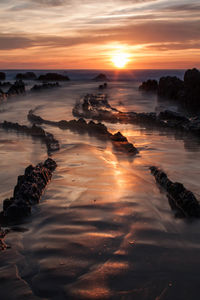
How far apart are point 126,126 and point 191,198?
6.69 metres

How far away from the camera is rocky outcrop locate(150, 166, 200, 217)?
3.30 metres

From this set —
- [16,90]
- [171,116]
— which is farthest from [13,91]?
[171,116]

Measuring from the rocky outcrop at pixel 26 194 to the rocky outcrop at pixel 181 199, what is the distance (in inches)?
66.7

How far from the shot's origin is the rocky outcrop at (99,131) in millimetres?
6541

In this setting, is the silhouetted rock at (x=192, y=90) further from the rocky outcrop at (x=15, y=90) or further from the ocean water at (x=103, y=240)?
the rocky outcrop at (x=15, y=90)

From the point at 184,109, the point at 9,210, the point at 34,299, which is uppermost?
the point at 184,109

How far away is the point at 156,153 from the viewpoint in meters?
6.18

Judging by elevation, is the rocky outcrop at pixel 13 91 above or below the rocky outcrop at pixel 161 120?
above

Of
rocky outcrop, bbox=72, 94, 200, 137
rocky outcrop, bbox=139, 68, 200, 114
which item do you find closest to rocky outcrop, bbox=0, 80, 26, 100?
rocky outcrop, bbox=72, 94, 200, 137

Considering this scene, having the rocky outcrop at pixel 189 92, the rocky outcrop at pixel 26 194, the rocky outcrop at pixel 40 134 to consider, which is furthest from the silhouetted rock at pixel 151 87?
the rocky outcrop at pixel 26 194

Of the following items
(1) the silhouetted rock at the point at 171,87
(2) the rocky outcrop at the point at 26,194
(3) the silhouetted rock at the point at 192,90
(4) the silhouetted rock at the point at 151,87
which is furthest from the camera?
(4) the silhouetted rock at the point at 151,87

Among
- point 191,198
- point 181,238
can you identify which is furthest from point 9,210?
point 191,198

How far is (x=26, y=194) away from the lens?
3.61m

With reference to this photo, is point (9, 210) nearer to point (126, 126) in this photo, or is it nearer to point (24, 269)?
point (24, 269)
